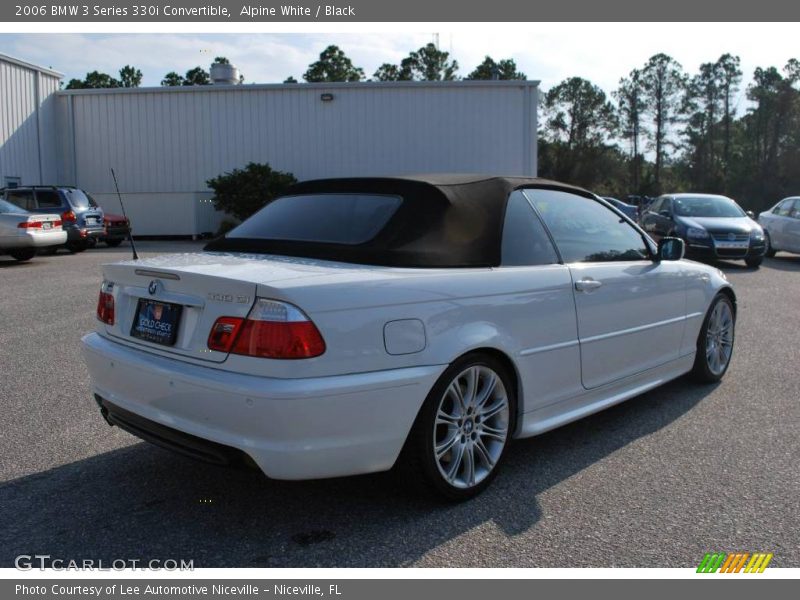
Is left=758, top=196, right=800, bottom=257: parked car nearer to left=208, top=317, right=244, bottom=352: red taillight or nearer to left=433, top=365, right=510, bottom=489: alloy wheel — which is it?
left=433, top=365, right=510, bottom=489: alloy wheel

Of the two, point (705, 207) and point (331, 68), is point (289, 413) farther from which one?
point (331, 68)

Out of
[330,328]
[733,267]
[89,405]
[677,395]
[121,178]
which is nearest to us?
[330,328]

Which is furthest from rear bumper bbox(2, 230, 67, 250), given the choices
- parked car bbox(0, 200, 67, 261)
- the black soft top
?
the black soft top

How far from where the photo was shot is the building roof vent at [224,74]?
90.8 feet

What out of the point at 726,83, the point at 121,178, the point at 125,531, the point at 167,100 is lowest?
the point at 125,531

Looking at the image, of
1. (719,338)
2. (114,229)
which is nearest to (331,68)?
(114,229)

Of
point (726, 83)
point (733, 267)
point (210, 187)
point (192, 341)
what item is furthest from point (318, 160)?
point (726, 83)

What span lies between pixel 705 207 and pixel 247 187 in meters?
14.6

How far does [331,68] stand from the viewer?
241 feet

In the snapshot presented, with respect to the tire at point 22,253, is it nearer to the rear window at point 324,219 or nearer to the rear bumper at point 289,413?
the rear window at point 324,219

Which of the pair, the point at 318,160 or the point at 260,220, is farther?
the point at 318,160

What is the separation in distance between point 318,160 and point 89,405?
72.7ft

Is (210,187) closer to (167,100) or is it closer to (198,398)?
(167,100)

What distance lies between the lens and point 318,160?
26.3 meters
